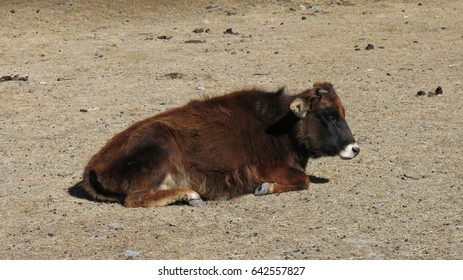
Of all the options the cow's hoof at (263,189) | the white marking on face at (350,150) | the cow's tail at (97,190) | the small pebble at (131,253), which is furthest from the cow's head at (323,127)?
the small pebble at (131,253)

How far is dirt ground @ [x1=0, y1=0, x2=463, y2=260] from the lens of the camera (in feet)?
23.6

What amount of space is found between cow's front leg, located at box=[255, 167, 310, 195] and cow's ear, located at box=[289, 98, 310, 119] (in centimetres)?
55

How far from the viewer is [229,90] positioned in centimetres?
1388

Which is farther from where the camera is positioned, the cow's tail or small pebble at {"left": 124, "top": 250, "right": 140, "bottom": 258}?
the cow's tail

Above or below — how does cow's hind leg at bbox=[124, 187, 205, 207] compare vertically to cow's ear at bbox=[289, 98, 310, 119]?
below

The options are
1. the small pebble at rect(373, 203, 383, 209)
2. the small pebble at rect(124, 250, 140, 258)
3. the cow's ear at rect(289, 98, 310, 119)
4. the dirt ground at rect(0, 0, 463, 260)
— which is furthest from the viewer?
the cow's ear at rect(289, 98, 310, 119)

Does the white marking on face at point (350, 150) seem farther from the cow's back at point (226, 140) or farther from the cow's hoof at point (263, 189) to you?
the cow's hoof at point (263, 189)

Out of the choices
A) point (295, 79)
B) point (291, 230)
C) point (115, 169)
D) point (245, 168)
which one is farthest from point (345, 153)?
point (295, 79)

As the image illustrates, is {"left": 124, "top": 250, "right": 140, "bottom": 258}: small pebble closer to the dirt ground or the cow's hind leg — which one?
the dirt ground

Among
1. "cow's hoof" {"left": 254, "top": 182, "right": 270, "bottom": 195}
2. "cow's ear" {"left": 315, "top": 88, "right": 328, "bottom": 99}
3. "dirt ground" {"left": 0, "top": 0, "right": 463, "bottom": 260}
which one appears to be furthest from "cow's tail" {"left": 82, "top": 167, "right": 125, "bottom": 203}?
"cow's ear" {"left": 315, "top": 88, "right": 328, "bottom": 99}

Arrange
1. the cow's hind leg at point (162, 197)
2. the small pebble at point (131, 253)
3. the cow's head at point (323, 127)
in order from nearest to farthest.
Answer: the small pebble at point (131, 253) → the cow's hind leg at point (162, 197) → the cow's head at point (323, 127)

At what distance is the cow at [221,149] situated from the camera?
26.7 feet

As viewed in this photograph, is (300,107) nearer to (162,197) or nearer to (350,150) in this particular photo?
(350,150)

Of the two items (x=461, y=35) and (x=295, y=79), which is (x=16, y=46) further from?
(x=461, y=35)
